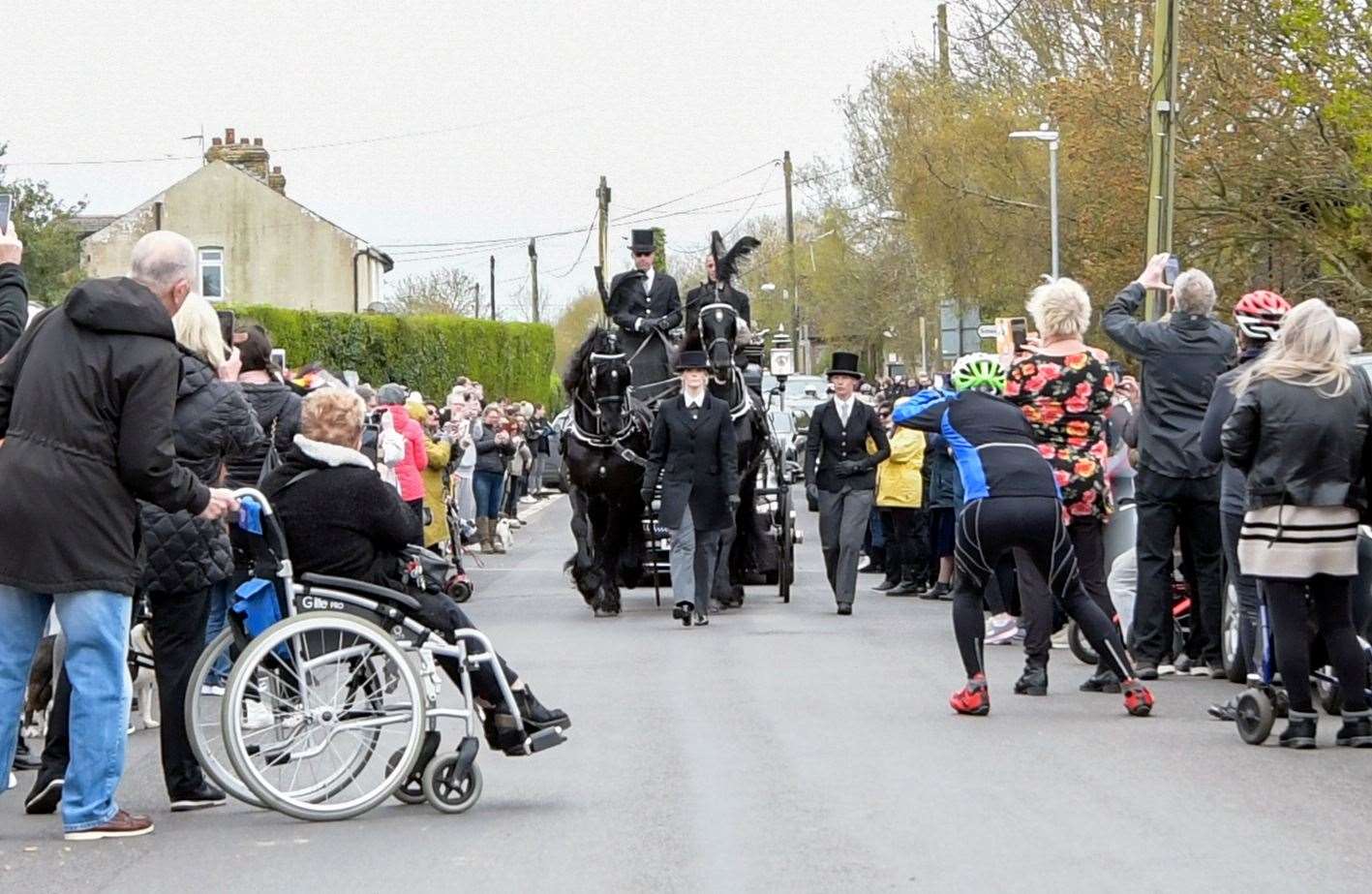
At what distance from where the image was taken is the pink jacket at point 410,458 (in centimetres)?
1864

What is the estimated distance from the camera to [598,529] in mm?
17766

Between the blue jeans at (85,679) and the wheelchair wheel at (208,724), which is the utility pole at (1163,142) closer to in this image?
the wheelchair wheel at (208,724)

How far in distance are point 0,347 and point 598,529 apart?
9169 millimetres

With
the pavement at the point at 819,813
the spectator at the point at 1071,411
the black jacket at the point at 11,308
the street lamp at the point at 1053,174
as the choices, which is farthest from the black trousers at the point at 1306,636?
the street lamp at the point at 1053,174

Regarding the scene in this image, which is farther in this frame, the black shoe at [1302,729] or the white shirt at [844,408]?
the white shirt at [844,408]

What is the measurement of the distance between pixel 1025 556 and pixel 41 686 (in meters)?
4.74

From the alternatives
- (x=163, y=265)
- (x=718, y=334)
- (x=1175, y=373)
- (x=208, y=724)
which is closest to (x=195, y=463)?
(x=163, y=265)

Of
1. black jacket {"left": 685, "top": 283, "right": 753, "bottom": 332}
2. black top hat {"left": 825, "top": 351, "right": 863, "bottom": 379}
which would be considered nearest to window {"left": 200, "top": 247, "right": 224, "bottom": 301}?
black top hat {"left": 825, "top": 351, "right": 863, "bottom": 379}

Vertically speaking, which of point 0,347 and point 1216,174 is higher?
point 1216,174

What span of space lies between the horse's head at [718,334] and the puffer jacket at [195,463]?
876cm

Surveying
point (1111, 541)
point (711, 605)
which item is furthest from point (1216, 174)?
point (1111, 541)

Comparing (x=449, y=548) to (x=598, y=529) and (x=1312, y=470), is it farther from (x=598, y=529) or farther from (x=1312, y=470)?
(x=1312, y=470)

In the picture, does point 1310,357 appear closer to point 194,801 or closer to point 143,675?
A: point 194,801

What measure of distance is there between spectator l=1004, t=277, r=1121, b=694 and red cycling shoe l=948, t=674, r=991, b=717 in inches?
27.3
